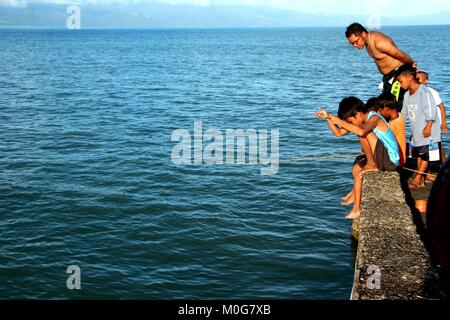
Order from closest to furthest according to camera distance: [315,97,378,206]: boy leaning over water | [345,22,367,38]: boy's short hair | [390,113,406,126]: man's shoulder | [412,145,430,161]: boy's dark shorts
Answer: [315,97,378,206]: boy leaning over water → [390,113,406,126]: man's shoulder → [412,145,430,161]: boy's dark shorts → [345,22,367,38]: boy's short hair

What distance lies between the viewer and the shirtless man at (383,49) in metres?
9.53

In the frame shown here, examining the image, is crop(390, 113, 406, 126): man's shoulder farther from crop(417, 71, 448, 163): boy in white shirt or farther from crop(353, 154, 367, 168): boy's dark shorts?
crop(353, 154, 367, 168): boy's dark shorts

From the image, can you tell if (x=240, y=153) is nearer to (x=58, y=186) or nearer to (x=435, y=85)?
(x=58, y=186)

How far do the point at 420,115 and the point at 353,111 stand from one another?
1252mm

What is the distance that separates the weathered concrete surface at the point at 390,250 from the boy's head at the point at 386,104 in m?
1.11

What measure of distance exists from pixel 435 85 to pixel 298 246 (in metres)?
27.2

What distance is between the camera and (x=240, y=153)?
699 inches

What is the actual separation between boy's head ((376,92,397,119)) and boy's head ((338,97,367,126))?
34 centimetres

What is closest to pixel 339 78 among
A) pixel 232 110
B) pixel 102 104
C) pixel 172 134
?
pixel 232 110

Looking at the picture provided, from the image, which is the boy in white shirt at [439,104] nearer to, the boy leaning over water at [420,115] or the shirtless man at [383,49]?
the boy leaning over water at [420,115]

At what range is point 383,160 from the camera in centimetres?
911

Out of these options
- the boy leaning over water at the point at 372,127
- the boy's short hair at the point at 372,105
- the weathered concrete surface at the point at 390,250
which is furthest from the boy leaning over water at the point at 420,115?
the weathered concrete surface at the point at 390,250

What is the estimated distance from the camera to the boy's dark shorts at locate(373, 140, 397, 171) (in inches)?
354

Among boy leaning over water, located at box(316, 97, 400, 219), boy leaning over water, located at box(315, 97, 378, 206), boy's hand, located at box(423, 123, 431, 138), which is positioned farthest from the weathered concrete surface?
boy's hand, located at box(423, 123, 431, 138)
